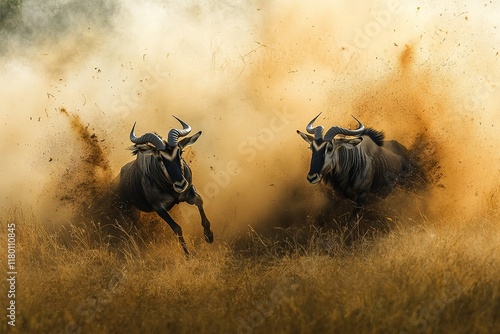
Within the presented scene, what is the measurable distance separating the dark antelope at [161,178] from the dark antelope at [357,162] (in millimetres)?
2050

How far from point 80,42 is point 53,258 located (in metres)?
18.0

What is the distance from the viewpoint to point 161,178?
46.9ft

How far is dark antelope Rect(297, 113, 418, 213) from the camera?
1384cm

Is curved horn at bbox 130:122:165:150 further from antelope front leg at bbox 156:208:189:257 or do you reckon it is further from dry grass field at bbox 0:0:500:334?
dry grass field at bbox 0:0:500:334

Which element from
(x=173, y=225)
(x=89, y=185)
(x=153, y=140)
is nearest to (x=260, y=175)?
(x=173, y=225)

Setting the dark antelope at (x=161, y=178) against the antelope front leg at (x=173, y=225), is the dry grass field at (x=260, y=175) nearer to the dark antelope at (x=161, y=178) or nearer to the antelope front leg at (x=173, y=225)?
the antelope front leg at (x=173, y=225)

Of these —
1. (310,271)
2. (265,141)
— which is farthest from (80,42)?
(310,271)

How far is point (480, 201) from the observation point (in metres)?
15.1

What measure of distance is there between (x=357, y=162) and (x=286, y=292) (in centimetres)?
565

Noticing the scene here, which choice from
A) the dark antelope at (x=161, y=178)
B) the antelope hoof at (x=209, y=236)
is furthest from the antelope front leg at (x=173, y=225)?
the antelope hoof at (x=209, y=236)

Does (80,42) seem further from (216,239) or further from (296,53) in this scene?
(216,239)

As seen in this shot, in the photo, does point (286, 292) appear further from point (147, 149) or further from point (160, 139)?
point (147, 149)

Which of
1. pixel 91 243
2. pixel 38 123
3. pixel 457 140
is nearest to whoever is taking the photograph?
pixel 91 243

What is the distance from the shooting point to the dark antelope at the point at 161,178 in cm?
1362
